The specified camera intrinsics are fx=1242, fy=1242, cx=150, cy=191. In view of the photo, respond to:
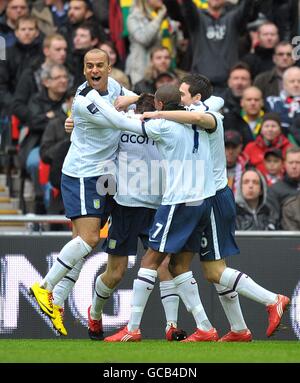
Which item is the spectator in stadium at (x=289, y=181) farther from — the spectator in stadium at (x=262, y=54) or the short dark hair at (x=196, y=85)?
the short dark hair at (x=196, y=85)

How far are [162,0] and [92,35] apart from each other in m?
1.05

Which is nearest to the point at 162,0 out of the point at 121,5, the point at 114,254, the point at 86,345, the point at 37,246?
the point at 121,5

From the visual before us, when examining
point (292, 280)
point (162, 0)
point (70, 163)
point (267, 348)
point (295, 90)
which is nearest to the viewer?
point (267, 348)

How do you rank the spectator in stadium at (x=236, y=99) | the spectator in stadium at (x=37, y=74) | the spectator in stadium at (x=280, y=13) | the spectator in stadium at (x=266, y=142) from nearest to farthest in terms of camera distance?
the spectator in stadium at (x=266, y=142), the spectator in stadium at (x=236, y=99), the spectator in stadium at (x=37, y=74), the spectator in stadium at (x=280, y=13)

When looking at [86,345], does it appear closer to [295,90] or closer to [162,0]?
[295,90]

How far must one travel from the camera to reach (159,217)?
416 inches

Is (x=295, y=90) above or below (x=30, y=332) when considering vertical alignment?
above

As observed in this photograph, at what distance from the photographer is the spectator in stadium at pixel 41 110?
15602 mm

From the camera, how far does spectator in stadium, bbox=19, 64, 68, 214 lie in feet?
51.2

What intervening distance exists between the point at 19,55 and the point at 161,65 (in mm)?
2124

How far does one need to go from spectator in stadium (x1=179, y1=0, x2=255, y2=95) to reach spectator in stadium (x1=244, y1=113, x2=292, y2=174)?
1542 millimetres

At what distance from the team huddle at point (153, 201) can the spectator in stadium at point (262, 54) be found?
520cm

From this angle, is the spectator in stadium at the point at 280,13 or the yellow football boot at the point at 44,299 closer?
the yellow football boot at the point at 44,299

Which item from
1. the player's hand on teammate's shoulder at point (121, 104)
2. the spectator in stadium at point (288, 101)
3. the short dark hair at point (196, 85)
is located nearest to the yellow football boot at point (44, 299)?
the player's hand on teammate's shoulder at point (121, 104)
